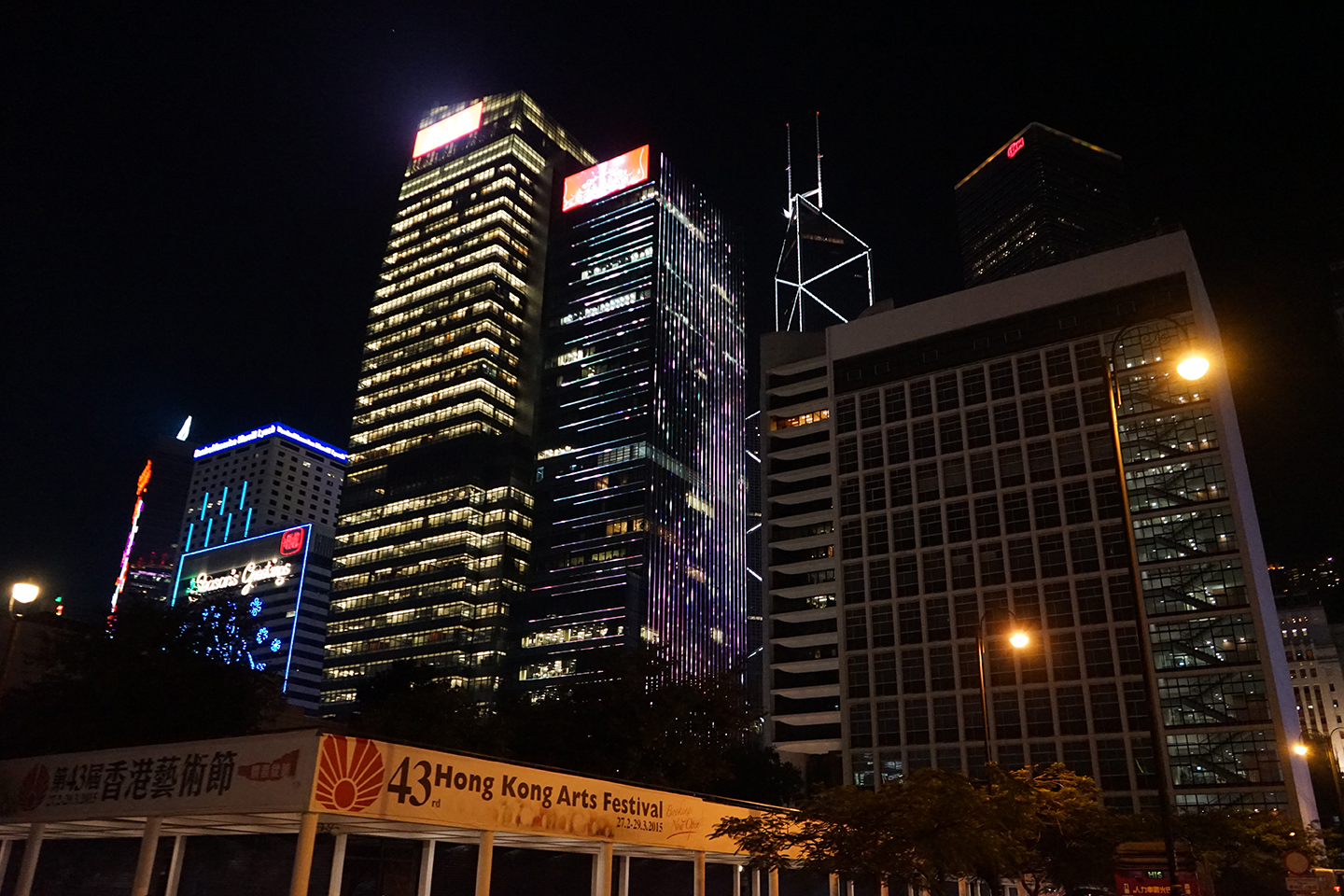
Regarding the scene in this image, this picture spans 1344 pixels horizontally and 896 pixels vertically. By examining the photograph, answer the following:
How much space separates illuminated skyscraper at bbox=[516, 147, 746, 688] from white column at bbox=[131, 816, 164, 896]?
13705 centimetres

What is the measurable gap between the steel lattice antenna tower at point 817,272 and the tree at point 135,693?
105 metres

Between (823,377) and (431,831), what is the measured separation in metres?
88.5

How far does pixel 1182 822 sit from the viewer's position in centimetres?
4559

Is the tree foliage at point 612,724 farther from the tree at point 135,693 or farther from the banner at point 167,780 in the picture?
the banner at point 167,780

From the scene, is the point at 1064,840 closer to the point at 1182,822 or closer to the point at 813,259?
the point at 1182,822

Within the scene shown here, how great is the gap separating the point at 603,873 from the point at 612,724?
1165 inches

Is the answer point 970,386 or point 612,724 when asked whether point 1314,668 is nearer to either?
point 970,386

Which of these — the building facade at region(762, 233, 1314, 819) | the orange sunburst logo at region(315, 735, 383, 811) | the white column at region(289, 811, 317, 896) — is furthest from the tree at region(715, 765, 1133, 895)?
the building facade at region(762, 233, 1314, 819)

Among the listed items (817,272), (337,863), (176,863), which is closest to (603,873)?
(337,863)

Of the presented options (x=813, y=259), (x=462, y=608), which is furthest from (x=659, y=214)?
(x=462, y=608)

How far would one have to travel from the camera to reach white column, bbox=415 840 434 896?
98.0 ft

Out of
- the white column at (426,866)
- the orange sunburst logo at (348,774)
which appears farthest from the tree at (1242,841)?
the orange sunburst logo at (348,774)

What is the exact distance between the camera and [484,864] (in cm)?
2567

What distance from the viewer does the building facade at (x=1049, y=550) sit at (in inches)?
3039
